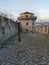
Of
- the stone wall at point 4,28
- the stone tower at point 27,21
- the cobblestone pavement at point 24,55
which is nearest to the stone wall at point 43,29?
the stone tower at point 27,21

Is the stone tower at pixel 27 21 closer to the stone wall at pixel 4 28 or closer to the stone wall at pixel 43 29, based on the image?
the stone wall at pixel 43 29

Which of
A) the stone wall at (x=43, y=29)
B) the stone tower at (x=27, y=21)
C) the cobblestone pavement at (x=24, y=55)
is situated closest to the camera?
the cobblestone pavement at (x=24, y=55)

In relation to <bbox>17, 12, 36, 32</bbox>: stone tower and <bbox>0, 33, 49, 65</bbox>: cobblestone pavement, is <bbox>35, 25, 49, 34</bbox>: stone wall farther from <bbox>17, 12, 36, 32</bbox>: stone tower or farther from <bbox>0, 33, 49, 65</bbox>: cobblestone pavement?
<bbox>0, 33, 49, 65</bbox>: cobblestone pavement

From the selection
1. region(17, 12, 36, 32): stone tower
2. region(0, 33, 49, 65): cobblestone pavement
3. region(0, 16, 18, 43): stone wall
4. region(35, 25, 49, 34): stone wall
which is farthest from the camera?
region(17, 12, 36, 32): stone tower

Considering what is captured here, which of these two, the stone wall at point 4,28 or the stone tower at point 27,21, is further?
the stone tower at point 27,21

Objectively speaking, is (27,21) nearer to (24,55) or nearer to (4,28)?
(4,28)

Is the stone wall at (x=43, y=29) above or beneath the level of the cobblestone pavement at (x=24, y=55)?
above

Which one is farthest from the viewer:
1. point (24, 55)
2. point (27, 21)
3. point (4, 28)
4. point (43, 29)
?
point (27, 21)

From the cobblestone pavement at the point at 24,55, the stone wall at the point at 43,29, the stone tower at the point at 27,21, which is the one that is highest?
the stone tower at the point at 27,21

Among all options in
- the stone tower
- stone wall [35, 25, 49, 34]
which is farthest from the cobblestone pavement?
the stone tower

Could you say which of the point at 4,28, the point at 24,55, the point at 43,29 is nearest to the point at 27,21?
the point at 43,29

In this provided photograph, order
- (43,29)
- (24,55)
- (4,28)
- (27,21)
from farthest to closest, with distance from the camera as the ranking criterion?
(27,21) → (43,29) → (4,28) → (24,55)

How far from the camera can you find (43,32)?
31.9m

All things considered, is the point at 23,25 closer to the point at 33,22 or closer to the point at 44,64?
the point at 33,22
